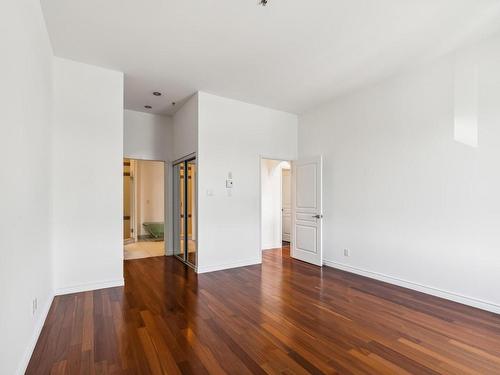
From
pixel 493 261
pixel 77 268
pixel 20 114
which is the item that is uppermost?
pixel 20 114

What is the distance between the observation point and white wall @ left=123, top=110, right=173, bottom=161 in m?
5.76

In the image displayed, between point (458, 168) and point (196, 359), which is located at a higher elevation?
point (458, 168)

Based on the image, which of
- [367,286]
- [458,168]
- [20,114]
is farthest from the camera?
[367,286]

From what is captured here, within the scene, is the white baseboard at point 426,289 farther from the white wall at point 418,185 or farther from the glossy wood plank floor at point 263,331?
the glossy wood plank floor at point 263,331

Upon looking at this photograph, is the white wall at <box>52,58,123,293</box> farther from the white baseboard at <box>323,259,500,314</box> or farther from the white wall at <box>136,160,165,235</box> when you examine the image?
the white wall at <box>136,160,165,235</box>

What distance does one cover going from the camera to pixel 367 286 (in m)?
4.04

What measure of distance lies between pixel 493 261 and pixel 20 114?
4874mm

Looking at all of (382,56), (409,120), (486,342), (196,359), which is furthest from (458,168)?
(196,359)

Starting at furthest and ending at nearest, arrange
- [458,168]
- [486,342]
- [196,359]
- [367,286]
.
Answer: [367,286] < [458,168] < [486,342] < [196,359]

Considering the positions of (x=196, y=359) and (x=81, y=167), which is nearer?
(x=196, y=359)

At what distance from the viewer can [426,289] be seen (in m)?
3.72

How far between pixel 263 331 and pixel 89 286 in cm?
263

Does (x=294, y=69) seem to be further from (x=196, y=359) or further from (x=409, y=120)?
(x=196, y=359)

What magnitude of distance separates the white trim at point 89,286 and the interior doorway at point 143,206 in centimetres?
282
